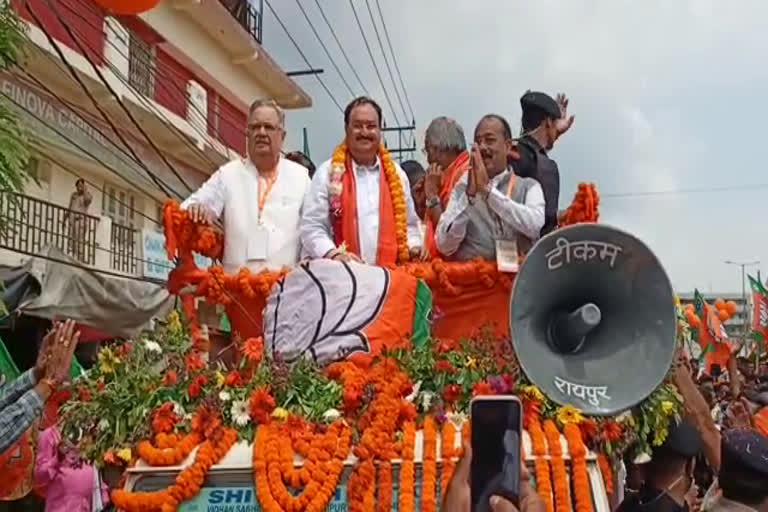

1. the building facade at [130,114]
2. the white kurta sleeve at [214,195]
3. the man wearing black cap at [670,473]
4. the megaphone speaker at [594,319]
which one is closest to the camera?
the megaphone speaker at [594,319]

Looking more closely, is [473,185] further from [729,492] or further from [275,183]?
[729,492]

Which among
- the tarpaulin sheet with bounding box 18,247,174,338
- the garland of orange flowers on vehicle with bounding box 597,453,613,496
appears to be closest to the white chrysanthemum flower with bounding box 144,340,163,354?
the garland of orange flowers on vehicle with bounding box 597,453,613,496

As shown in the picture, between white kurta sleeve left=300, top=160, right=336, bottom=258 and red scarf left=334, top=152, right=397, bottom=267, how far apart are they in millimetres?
74

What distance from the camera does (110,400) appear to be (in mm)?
3689

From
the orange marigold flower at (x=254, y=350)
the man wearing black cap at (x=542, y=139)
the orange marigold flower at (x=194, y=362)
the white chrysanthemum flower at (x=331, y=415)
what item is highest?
the man wearing black cap at (x=542, y=139)

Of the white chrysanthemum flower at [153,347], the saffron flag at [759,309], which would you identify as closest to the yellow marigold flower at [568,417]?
the white chrysanthemum flower at [153,347]

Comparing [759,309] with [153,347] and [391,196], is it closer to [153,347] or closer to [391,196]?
[391,196]

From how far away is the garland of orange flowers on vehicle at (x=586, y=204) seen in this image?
14.1ft

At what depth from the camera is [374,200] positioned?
4.75 metres

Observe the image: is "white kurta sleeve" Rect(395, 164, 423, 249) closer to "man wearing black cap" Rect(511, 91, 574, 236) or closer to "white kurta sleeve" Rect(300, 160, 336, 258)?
"white kurta sleeve" Rect(300, 160, 336, 258)

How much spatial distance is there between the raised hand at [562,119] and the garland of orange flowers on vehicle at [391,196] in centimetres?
111

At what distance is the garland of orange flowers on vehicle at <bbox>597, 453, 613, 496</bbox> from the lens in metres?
3.38

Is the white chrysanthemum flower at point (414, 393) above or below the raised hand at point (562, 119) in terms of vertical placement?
below

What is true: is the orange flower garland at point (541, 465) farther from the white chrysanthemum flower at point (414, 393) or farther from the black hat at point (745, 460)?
the black hat at point (745, 460)
